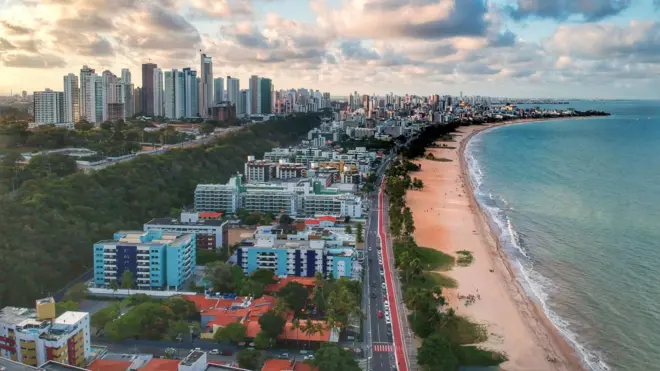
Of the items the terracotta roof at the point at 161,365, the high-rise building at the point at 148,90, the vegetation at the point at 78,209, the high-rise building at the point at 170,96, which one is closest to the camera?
the terracotta roof at the point at 161,365

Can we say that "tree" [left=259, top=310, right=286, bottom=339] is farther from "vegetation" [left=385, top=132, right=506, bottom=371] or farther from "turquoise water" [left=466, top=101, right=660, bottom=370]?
"turquoise water" [left=466, top=101, right=660, bottom=370]

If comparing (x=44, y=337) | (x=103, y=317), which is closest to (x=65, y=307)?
(x=103, y=317)

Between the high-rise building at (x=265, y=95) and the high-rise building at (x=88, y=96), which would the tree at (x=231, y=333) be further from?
the high-rise building at (x=265, y=95)

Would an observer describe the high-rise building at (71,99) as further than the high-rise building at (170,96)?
No

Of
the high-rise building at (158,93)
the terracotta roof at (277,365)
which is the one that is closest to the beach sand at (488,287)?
the terracotta roof at (277,365)

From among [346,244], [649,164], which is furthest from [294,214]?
[649,164]

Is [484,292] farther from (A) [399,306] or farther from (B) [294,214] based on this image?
(B) [294,214]

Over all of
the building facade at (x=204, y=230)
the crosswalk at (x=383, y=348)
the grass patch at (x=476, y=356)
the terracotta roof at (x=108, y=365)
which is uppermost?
the building facade at (x=204, y=230)

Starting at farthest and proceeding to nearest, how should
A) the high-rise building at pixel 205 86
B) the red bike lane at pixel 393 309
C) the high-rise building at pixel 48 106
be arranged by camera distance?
the high-rise building at pixel 205 86, the high-rise building at pixel 48 106, the red bike lane at pixel 393 309
